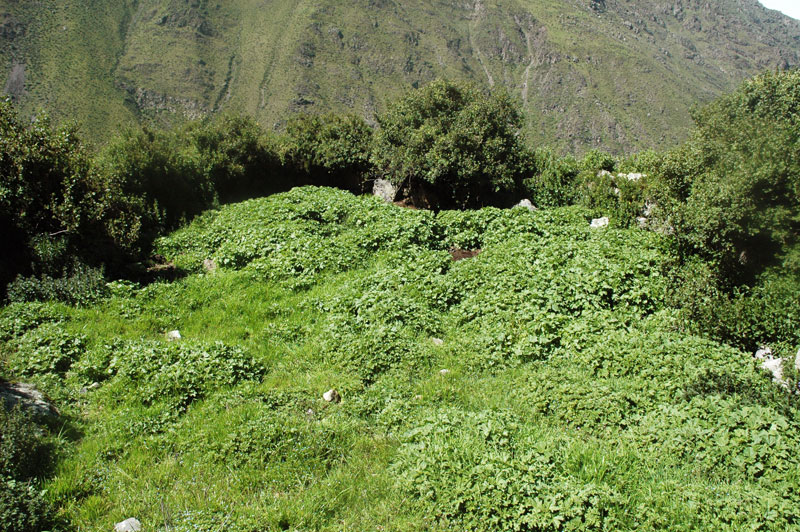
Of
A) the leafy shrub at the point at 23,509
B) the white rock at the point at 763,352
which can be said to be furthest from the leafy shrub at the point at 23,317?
the white rock at the point at 763,352

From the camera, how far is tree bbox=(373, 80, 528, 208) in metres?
18.0

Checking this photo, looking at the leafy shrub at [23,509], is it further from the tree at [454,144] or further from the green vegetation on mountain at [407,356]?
the tree at [454,144]

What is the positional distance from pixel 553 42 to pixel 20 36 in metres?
150

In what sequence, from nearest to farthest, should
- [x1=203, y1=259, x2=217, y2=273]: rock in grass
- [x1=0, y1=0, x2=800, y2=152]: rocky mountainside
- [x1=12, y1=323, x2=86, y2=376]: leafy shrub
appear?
[x1=12, y1=323, x2=86, y2=376]: leafy shrub
[x1=203, y1=259, x2=217, y2=273]: rock in grass
[x1=0, y1=0, x2=800, y2=152]: rocky mountainside

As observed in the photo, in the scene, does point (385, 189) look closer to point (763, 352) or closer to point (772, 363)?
point (763, 352)

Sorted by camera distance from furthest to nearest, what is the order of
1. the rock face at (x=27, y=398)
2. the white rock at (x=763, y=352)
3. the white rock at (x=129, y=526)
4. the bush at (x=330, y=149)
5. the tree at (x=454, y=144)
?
the bush at (x=330, y=149)
the tree at (x=454, y=144)
the white rock at (x=763, y=352)
the rock face at (x=27, y=398)
the white rock at (x=129, y=526)

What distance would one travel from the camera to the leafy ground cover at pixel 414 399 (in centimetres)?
435

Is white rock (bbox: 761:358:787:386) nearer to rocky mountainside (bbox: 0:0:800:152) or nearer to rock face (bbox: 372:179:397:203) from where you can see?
rock face (bbox: 372:179:397:203)

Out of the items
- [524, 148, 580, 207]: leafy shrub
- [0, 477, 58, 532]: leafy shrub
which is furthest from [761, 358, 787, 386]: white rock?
[524, 148, 580, 207]: leafy shrub

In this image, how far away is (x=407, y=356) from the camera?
287 inches

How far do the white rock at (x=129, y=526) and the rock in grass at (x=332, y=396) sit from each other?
266 cm

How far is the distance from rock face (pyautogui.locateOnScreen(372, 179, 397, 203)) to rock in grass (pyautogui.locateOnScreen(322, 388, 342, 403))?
15.3 meters

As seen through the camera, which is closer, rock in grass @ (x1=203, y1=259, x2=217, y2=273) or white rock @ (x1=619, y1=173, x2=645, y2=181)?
rock in grass @ (x1=203, y1=259, x2=217, y2=273)

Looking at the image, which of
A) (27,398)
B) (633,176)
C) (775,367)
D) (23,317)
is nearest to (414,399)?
(27,398)
